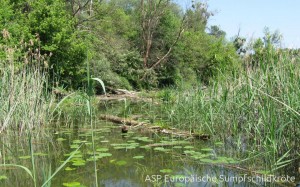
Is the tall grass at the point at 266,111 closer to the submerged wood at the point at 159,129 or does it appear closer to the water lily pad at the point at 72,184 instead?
the submerged wood at the point at 159,129

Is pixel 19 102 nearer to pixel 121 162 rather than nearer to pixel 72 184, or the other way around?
pixel 121 162

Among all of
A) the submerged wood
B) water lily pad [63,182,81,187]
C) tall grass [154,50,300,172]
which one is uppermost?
tall grass [154,50,300,172]

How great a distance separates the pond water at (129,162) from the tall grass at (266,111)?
33cm

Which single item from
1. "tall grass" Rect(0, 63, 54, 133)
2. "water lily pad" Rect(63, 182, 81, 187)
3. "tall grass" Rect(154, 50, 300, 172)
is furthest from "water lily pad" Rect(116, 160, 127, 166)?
"tall grass" Rect(0, 63, 54, 133)

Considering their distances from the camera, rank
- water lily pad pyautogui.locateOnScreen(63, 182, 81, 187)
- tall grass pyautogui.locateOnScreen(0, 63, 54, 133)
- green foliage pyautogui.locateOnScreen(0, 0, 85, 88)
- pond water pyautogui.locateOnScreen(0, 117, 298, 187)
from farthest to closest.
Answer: green foliage pyautogui.locateOnScreen(0, 0, 85, 88) < tall grass pyautogui.locateOnScreen(0, 63, 54, 133) < pond water pyautogui.locateOnScreen(0, 117, 298, 187) < water lily pad pyautogui.locateOnScreen(63, 182, 81, 187)

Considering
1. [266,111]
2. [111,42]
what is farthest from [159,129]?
[111,42]

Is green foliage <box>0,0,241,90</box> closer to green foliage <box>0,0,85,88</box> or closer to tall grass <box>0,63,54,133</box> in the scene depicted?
green foliage <box>0,0,85,88</box>

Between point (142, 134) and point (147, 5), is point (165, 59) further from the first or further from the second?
point (142, 134)

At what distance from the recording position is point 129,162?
468cm

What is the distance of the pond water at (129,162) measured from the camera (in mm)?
3871

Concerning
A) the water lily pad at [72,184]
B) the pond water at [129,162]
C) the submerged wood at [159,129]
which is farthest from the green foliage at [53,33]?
the water lily pad at [72,184]

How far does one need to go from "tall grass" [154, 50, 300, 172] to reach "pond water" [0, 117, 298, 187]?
335 mm

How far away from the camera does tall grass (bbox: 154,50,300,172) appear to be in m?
3.70

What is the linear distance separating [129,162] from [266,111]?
6.27 feet
